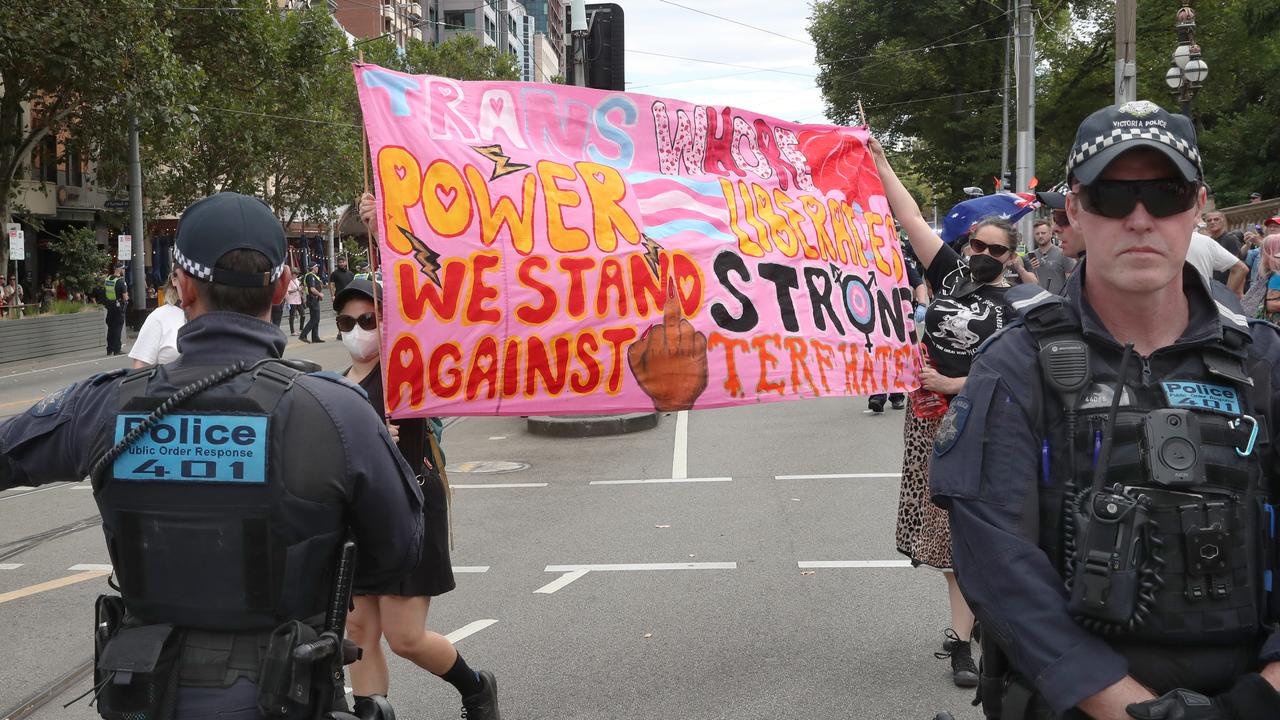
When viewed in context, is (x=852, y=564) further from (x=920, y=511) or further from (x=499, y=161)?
(x=499, y=161)

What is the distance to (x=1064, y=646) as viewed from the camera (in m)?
2.35

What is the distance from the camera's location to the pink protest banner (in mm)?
4609

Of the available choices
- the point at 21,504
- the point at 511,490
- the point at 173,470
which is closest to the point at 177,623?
the point at 173,470

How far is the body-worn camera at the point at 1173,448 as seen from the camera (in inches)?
92.5

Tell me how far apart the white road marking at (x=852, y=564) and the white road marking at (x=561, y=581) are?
131cm

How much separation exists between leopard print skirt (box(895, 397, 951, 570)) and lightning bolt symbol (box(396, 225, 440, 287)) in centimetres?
225

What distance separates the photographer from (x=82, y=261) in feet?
121

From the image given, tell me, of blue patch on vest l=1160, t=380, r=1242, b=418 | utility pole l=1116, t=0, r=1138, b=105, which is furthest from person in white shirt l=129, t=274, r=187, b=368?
utility pole l=1116, t=0, r=1138, b=105

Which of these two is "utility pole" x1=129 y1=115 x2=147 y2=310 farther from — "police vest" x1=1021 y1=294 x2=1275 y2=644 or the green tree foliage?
"police vest" x1=1021 y1=294 x2=1275 y2=644

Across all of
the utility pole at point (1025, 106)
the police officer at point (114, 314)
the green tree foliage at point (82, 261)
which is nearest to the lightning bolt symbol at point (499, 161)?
the utility pole at point (1025, 106)

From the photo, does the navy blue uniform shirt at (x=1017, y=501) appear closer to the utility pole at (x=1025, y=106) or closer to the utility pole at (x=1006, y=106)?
the utility pole at (x=1025, y=106)

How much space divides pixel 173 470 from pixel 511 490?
7622 mm

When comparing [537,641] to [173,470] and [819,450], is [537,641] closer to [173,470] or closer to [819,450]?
[173,470]

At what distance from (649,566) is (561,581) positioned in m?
0.61
